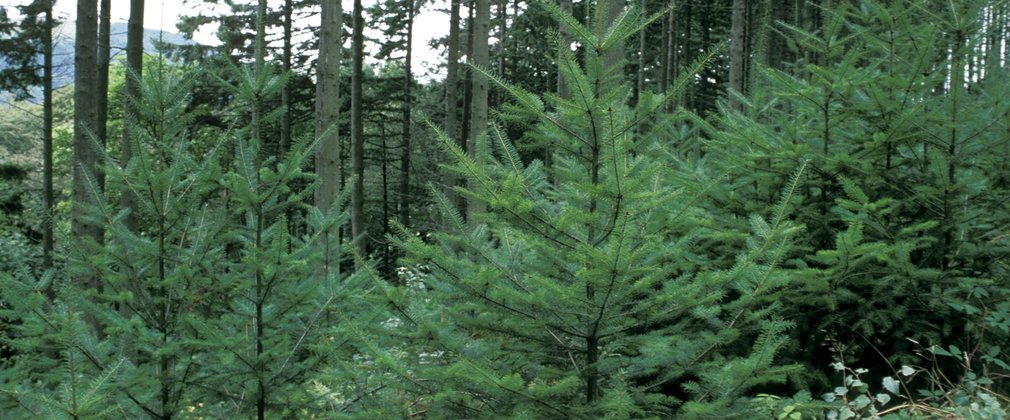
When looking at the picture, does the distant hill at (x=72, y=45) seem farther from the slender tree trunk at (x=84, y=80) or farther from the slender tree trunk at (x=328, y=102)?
the slender tree trunk at (x=328, y=102)

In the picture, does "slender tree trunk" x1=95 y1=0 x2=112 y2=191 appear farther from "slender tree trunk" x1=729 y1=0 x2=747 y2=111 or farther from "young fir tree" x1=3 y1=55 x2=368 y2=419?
"slender tree trunk" x1=729 y1=0 x2=747 y2=111

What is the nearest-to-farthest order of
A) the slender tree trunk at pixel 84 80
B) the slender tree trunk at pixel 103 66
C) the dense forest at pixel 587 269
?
1. the dense forest at pixel 587 269
2. the slender tree trunk at pixel 84 80
3. the slender tree trunk at pixel 103 66

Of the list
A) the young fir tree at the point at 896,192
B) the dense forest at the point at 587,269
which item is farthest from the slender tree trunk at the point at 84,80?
the young fir tree at the point at 896,192

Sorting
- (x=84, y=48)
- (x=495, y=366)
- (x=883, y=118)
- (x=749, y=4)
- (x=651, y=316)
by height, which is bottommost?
(x=495, y=366)

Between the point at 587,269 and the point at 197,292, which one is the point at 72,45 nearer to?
the point at 197,292

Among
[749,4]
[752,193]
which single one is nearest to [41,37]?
[752,193]

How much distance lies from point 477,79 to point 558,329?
8.70 meters

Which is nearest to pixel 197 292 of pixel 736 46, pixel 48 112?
pixel 736 46

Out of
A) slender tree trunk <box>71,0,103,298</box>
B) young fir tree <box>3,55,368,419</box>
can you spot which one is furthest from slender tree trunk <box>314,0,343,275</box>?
young fir tree <box>3,55,368,419</box>

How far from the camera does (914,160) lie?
16.1 ft

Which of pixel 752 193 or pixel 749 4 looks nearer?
pixel 752 193

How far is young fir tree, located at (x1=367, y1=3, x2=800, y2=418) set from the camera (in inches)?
116

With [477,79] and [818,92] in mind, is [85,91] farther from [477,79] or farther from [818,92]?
[818,92]

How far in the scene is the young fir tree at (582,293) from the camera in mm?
2938
